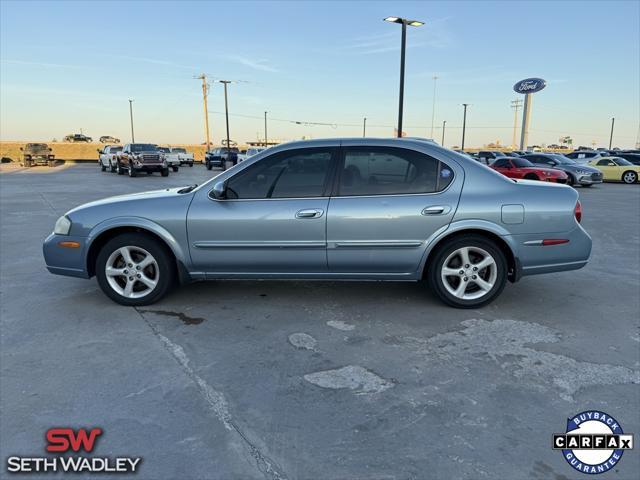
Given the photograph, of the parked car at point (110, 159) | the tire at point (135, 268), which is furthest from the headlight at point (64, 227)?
Answer: the parked car at point (110, 159)

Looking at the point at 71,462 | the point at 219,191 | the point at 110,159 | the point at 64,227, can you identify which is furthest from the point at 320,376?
the point at 110,159

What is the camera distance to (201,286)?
5.07 metres

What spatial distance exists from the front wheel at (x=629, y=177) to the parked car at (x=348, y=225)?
22.9 m

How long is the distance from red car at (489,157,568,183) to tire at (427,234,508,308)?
1574cm

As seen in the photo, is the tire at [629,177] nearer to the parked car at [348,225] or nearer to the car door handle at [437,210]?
the parked car at [348,225]

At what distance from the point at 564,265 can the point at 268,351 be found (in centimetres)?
292

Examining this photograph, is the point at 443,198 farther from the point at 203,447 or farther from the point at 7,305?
the point at 7,305

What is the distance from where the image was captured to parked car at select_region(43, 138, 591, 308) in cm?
413

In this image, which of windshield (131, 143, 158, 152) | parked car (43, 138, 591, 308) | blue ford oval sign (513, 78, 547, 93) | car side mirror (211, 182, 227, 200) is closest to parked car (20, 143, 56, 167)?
windshield (131, 143, 158, 152)

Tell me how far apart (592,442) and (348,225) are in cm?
241

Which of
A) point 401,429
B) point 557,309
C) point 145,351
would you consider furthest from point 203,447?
point 557,309

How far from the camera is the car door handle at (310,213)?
13.5ft

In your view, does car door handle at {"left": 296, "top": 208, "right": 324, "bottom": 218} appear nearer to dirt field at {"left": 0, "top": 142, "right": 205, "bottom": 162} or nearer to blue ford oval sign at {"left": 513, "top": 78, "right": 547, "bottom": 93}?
blue ford oval sign at {"left": 513, "top": 78, "right": 547, "bottom": 93}

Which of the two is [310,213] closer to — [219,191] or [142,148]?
[219,191]
